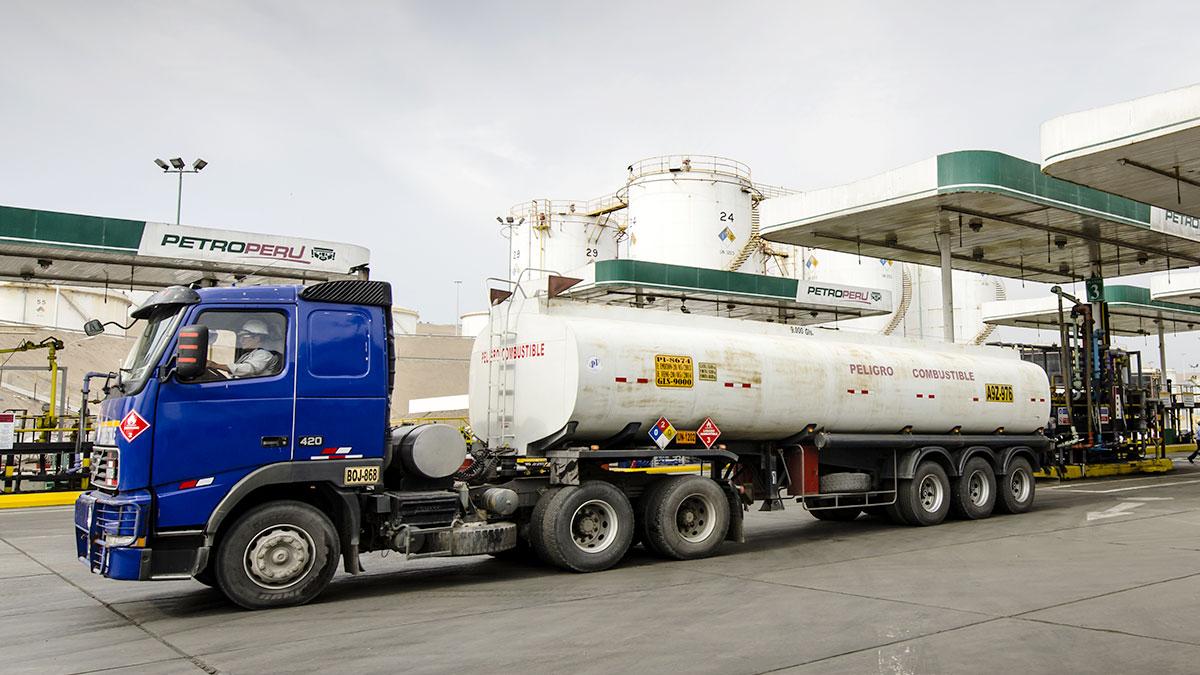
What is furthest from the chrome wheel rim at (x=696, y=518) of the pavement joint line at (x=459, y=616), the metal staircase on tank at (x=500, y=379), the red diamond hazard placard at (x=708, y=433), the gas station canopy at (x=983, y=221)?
the gas station canopy at (x=983, y=221)

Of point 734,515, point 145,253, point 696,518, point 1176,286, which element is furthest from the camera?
point 1176,286

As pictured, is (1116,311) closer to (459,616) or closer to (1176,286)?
(1176,286)

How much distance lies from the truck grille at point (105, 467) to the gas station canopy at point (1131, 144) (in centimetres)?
1480

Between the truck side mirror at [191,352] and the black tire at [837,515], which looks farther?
the black tire at [837,515]

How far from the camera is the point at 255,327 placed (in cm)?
815

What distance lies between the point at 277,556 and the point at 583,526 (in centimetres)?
332

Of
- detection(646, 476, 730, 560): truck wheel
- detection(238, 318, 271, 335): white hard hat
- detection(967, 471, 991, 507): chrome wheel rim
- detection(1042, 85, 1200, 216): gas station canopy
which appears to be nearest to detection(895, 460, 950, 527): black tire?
detection(967, 471, 991, 507): chrome wheel rim

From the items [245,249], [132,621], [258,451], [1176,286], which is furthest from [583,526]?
[1176,286]

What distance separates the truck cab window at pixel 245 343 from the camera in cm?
792

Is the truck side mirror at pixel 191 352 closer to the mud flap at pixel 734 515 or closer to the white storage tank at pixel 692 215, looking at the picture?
the mud flap at pixel 734 515

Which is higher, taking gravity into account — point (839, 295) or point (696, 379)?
point (839, 295)

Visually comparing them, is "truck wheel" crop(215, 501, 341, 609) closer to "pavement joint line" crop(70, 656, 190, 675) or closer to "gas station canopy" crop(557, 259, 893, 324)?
"pavement joint line" crop(70, 656, 190, 675)

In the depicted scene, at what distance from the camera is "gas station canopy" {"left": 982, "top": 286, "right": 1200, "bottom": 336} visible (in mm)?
35781

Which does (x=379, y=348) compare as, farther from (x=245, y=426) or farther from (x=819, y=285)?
(x=819, y=285)
